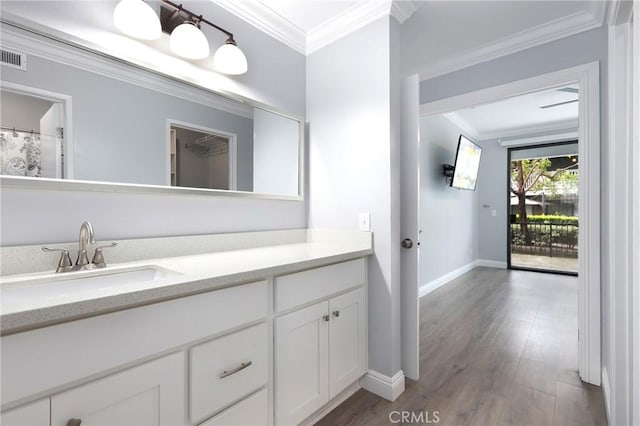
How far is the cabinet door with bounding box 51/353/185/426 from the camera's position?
2.56 ft

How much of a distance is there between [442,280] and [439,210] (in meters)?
1.02

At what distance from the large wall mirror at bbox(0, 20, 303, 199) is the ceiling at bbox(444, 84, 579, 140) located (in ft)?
9.93

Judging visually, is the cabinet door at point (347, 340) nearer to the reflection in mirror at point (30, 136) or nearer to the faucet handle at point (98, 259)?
the faucet handle at point (98, 259)

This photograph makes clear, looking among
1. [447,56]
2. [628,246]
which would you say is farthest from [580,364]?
[447,56]

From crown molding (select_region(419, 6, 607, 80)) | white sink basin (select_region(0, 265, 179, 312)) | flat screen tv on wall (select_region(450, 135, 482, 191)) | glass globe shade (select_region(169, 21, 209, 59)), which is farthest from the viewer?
flat screen tv on wall (select_region(450, 135, 482, 191))

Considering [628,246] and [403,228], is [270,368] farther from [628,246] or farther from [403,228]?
[628,246]

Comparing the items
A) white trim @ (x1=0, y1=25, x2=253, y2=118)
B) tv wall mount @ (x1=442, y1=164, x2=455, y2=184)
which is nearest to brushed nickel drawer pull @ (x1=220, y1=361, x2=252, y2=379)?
white trim @ (x1=0, y1=25, x2=253, y2=118)

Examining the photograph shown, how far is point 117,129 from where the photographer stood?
134cm

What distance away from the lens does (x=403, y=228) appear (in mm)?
1933

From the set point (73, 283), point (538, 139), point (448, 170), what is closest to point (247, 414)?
point (73, 283)

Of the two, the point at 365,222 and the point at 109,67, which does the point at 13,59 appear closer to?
the point at 109,67

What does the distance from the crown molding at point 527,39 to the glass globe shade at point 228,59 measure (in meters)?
1.86

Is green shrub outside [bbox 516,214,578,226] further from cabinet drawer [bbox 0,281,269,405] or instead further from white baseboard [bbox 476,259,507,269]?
cabinet drawer [bbox 0,281,269,405]

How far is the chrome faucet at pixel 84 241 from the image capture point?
1156 millimetres
